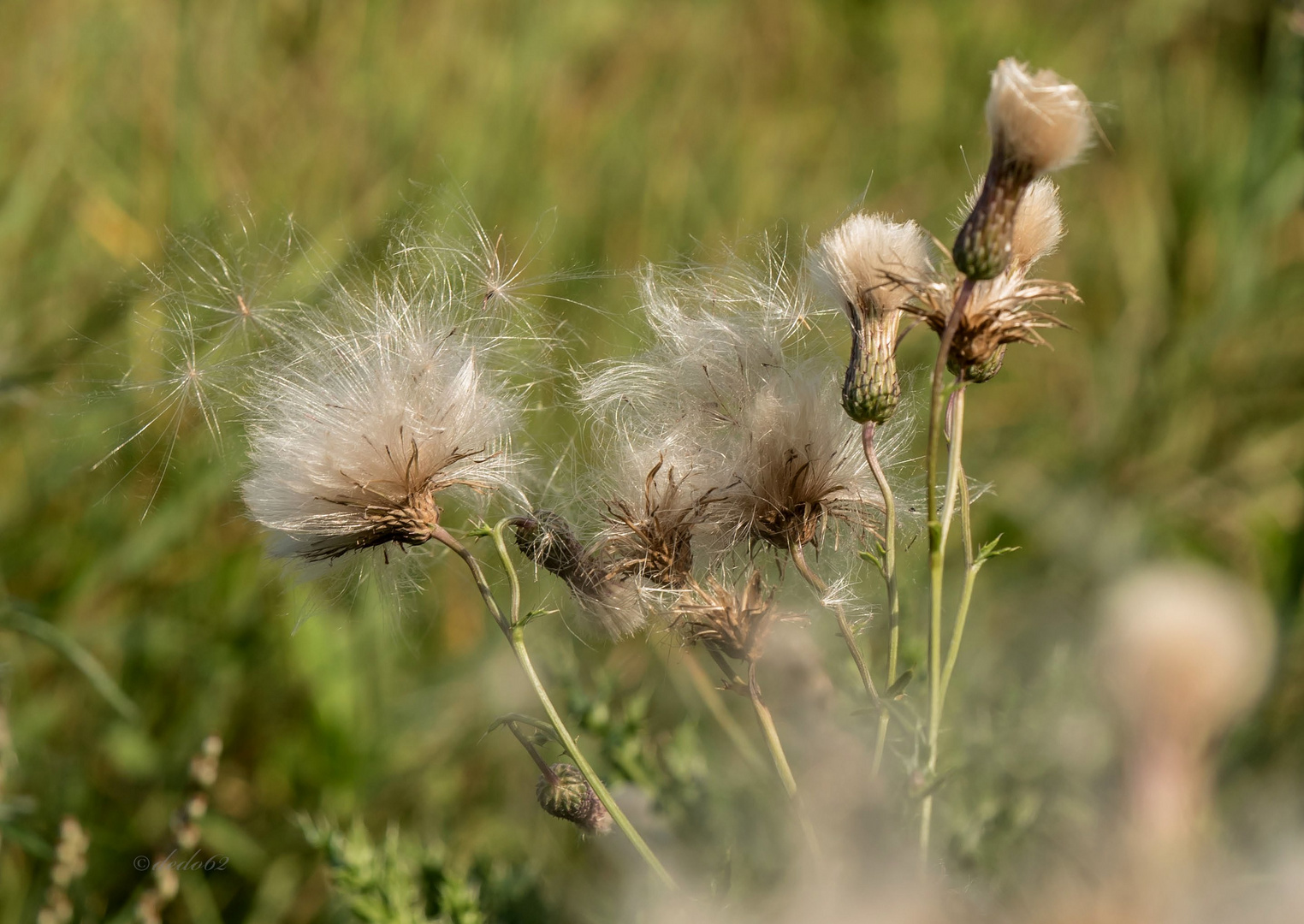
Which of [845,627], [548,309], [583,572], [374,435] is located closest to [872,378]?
[845,627]

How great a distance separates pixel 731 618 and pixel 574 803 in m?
0.20

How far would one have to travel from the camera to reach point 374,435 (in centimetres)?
92

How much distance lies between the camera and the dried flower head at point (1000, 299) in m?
0.86

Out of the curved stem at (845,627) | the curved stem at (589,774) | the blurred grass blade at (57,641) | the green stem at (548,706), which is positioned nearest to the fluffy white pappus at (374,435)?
the green stem at (548,706)

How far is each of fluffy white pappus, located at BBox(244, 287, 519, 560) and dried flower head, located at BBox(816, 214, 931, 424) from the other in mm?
327

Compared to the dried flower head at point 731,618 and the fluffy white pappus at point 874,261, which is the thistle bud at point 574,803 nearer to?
the dried flower head at point 731,618

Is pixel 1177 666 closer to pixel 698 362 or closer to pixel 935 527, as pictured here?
pixel 935 527

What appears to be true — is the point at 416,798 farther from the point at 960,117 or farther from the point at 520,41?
the point at 960,117

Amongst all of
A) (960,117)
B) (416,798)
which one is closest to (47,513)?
(416,798)

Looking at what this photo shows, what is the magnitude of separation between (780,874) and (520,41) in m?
2.84

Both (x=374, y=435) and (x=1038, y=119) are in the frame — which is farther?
(x=374, y=435)

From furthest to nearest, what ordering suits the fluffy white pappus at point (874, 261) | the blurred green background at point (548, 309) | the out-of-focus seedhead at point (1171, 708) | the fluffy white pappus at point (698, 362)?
1. the blurred green background at point (548, 309)
2. the fluffy white pappus at point (698, 362)
3. the fluffy white pappus at point (874, 261)
4. the out-of-focus seedhead at point (1171, 708)

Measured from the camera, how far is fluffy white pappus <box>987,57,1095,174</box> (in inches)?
28.7

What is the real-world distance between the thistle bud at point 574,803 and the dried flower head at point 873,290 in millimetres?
382
